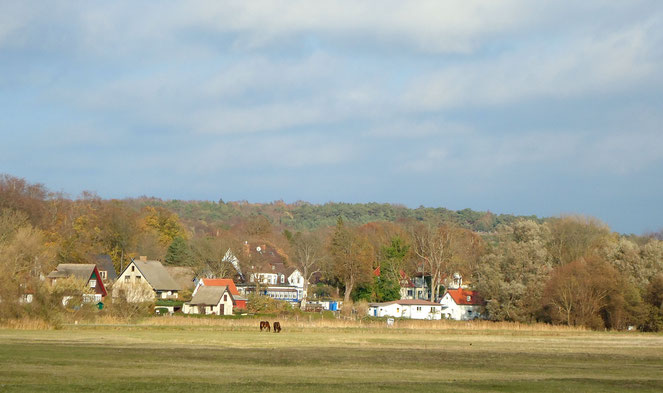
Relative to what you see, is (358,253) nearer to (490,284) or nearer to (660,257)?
(490,284)

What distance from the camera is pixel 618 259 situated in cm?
8444

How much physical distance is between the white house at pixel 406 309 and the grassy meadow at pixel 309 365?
48737 millimetres

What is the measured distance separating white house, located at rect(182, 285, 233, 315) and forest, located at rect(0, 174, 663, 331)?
17422mm

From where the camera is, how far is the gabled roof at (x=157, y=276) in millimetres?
107312

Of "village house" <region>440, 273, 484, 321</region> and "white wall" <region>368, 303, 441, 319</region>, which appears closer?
"white wall" <region>368, 303, 441, 319</region>

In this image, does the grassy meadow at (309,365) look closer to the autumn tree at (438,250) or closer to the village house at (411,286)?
the autumn tree at (438,250)

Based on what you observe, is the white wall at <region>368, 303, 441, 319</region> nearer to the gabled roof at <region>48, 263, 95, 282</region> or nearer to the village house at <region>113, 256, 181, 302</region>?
the village house at <region>113, 256, 181, 302</region>

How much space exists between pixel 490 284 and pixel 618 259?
1447cm

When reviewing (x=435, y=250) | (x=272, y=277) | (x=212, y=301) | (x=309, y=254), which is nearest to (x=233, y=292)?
(x=212, y=301)

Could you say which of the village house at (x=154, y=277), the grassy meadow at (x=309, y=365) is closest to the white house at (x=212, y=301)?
the village house at (x=154, y=277)

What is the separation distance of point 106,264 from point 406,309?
47663 mm

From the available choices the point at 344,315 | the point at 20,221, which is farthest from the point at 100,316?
the point at 344,315

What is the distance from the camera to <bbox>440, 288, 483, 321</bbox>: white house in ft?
327

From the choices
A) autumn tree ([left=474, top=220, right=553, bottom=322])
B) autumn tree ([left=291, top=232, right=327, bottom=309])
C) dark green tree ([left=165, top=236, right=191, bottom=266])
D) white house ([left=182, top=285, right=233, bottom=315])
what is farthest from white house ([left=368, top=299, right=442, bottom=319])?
dark green tree ([left=165, top=236, right=191, bottom=266])
